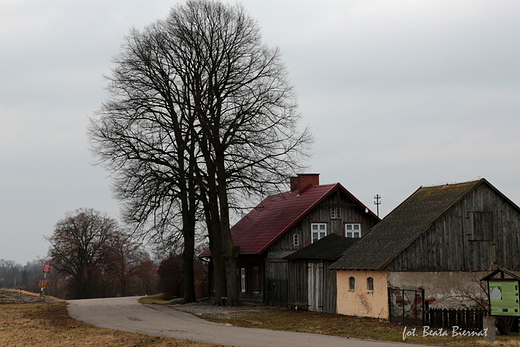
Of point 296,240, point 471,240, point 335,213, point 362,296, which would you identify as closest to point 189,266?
point 296,240

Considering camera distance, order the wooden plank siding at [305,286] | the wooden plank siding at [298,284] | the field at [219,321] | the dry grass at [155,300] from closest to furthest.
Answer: the field at [219,321], the wooden plank siding at [305,286], the wooden plank siding at [298,284], the dry grass at [155,300]

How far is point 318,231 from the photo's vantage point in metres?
36.1

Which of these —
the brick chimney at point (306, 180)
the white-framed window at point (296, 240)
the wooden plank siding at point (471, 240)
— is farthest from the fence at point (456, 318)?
the brick chimney at point (306, 180)

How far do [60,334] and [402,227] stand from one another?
1465 cm

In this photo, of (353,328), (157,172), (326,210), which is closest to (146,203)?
(157,172)

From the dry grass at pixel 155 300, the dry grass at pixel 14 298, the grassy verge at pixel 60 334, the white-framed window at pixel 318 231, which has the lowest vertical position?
the dry grass at pixel 155 300

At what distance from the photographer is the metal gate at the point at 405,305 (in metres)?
22.2

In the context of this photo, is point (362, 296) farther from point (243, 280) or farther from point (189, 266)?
point (189, 266)

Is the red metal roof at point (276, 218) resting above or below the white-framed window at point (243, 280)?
above

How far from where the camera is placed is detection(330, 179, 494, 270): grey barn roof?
2413 centimetres

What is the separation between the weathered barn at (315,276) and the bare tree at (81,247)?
3827 centimetres

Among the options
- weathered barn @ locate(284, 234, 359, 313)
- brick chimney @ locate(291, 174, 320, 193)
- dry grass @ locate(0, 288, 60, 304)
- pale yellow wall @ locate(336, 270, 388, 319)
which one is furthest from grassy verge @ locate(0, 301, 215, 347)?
brick chimney @ locate(291, 174, 320, 193)

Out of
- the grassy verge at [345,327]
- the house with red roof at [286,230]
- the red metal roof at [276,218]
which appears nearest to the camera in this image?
the grassy verge at [345,327]

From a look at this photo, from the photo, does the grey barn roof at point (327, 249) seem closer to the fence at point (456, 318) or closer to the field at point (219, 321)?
the field at point (219, 321)
